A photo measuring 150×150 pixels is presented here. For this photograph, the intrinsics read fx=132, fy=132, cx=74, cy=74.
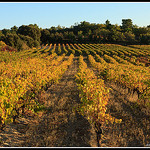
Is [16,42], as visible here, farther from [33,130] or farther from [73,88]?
[33,130]

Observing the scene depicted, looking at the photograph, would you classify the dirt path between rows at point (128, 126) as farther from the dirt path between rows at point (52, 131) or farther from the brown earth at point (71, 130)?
the dirt path between rows at point (52, 131)

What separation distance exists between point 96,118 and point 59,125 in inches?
85.7

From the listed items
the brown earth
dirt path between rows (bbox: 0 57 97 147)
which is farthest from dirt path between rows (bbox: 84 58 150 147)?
dirt path between rows (bbox: 0 57 97 147)

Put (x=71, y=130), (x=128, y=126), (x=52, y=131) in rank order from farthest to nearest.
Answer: (x=128, y=126)
(x=71, y=130)
(x=52, y=131)

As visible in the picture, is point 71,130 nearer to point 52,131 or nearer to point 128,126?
point 52,131

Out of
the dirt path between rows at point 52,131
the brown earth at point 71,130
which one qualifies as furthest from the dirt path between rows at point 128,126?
→ the dirt path between rows at point 52,131

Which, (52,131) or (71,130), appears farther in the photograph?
(71,130)

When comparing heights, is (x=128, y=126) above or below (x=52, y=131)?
below

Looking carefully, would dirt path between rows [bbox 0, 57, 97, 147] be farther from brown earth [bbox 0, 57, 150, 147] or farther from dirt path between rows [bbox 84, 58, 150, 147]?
dirt path between rows [bbox 84, 58, 150, 147]

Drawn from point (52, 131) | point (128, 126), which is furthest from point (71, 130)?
point (128, 126)

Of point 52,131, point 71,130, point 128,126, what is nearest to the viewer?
point 52,131

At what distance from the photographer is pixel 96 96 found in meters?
5.76

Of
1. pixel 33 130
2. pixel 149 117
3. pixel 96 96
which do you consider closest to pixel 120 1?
pixel 96 96

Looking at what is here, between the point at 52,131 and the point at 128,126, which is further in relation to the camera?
the point at 128,126
